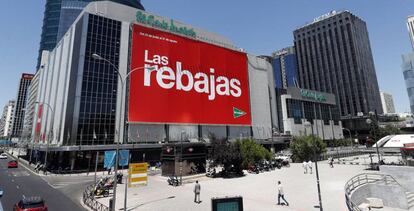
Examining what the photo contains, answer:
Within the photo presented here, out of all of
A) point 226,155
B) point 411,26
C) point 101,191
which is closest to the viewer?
point 101,191

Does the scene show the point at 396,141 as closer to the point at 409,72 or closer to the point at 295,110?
the point at 295,110

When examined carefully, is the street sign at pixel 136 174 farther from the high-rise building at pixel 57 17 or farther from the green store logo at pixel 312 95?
the high-rise building at pixel 57 17

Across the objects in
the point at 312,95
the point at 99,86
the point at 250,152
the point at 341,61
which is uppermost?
the point at 341,61

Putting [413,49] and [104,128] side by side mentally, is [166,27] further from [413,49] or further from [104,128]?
[413,49]

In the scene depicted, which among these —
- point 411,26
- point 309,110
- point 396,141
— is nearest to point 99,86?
point 396,141

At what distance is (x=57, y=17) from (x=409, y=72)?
243 m

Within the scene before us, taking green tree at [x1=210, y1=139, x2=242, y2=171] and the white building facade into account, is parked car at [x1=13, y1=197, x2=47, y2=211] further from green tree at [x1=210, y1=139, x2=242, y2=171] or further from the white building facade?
the white building facade

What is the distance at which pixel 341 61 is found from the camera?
176 m

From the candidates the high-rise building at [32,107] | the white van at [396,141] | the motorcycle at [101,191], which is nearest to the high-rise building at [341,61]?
the white van at [396,141]

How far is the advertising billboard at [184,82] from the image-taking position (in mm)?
62406

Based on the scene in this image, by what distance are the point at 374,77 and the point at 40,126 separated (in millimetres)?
209819

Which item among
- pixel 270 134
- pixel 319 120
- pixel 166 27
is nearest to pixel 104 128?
pixel 166 27

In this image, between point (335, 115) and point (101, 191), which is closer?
point (101, 191)

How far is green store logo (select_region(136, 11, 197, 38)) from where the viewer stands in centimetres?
6938
